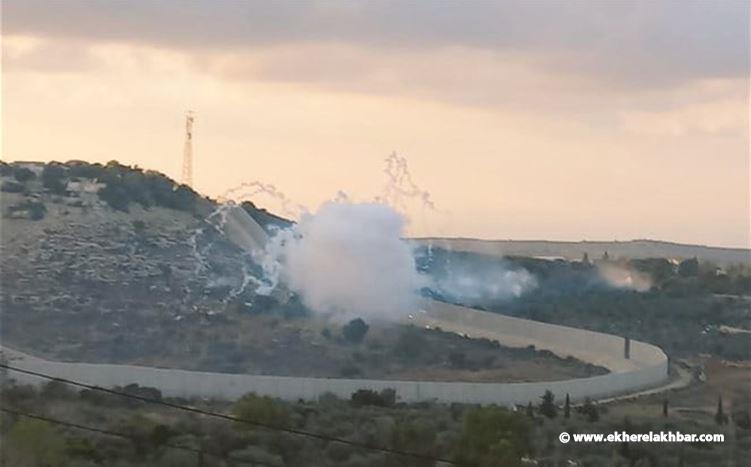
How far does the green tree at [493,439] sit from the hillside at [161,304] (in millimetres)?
29682

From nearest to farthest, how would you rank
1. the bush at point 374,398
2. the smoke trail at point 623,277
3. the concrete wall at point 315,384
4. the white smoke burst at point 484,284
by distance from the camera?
the bush at point 374,398 → the concrete wall at point 315,384 → the white smoke burst at point 484,284 → the smoke trail at point 623,277

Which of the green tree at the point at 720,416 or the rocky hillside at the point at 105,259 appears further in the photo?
the rocky hillside at the point at 105,259

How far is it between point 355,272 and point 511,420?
5203 centimetres

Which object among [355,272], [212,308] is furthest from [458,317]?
[212,308]

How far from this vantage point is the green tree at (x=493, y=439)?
1305 inches

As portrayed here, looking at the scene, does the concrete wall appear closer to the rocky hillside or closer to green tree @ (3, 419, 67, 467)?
the rocky hillside

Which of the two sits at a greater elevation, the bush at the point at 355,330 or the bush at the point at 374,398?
the bush at the point at 355,330

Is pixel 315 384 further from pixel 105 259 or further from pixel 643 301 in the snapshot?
pixel 643 301

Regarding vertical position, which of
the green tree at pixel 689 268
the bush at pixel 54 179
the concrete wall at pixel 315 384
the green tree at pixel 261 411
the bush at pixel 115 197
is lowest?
the green tree at pixel 261 411

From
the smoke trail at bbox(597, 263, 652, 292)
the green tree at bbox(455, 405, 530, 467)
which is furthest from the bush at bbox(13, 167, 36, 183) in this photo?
the green tree at bbox(455, 405, 530, 467)

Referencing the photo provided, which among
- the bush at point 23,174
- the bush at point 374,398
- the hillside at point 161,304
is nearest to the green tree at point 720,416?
the bush at point 374,398

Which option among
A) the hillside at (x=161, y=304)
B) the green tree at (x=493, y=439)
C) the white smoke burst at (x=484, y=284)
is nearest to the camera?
the green tree at (x=493, y=439)

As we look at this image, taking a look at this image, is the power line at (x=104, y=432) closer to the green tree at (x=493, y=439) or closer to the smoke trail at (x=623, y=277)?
the green tree at (x=493, y=439)

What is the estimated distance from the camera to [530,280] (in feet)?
388
